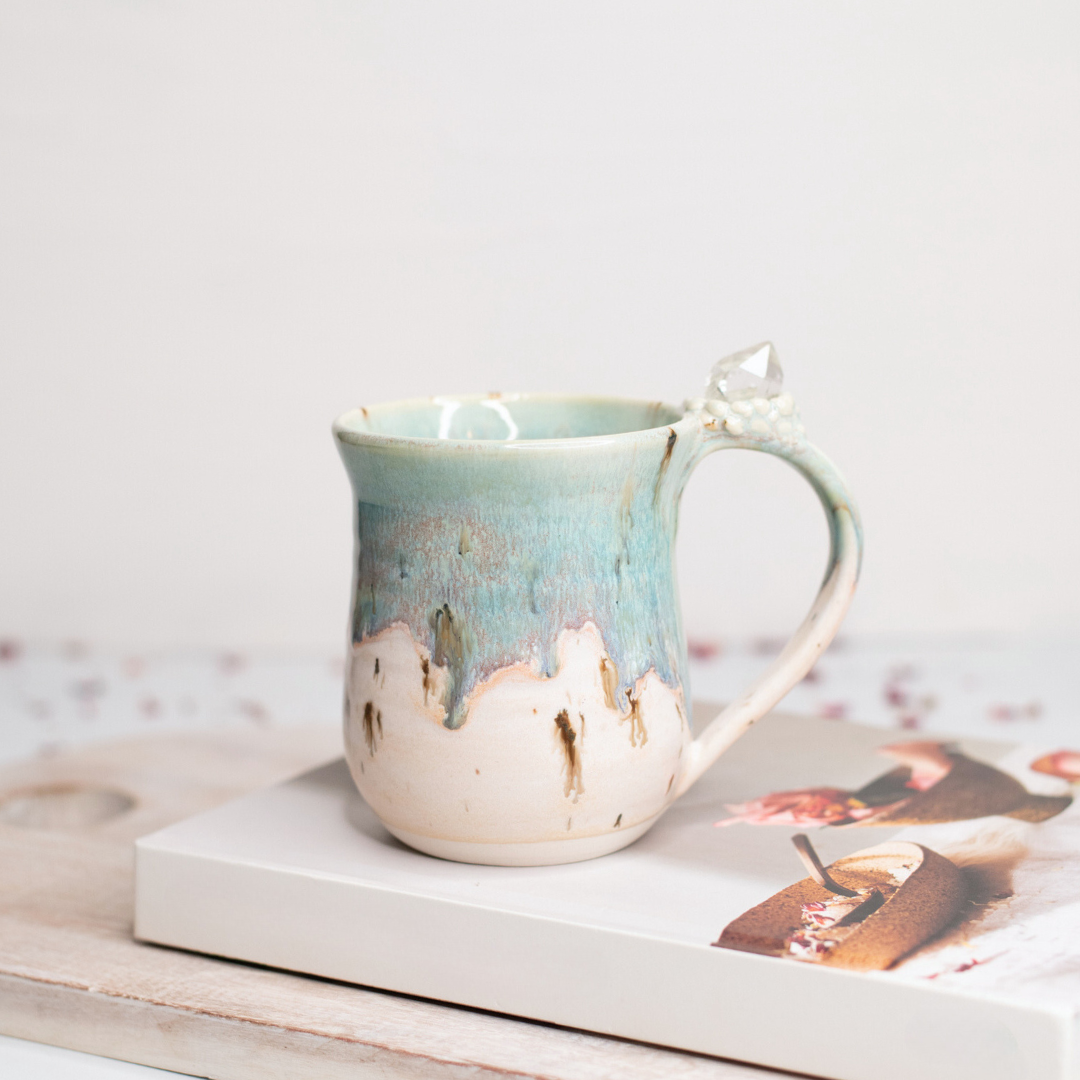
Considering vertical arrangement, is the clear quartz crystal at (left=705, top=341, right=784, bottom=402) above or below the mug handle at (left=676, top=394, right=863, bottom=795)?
above

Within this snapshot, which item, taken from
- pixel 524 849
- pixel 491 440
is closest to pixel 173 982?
pixel 524 849

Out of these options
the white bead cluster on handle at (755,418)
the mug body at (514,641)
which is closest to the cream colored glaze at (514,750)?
the mug body at (514,641)

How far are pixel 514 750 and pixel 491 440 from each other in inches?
6.4

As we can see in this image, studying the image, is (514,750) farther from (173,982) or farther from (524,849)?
(173,982)

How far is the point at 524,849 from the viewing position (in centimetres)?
60

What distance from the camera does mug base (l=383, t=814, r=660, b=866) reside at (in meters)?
0.60

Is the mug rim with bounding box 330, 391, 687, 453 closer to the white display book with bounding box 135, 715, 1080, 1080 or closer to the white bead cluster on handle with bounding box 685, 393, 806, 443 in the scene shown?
the white bead cluster on handle with bounding box 685, 393, 806, 443

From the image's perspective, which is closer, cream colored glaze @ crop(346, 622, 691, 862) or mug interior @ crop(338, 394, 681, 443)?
cream colored glaze @ crop(346, 622, 691, 862)

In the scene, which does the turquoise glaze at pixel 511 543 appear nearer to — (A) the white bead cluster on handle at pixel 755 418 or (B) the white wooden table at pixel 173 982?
→ (A) the white bead cluster on handle at pixel 755 418

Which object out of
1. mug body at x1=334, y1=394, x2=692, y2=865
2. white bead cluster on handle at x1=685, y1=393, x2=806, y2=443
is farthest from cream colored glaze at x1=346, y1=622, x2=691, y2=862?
white bead cluster on handle at x1=685, y1=393, x2=806, y2=443

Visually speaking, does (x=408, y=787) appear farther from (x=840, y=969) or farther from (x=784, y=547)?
(x=784, y=547)

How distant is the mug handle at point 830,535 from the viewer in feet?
2.04

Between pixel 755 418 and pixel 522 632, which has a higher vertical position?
pixel 755 418

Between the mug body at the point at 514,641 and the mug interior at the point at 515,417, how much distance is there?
0.29ft
